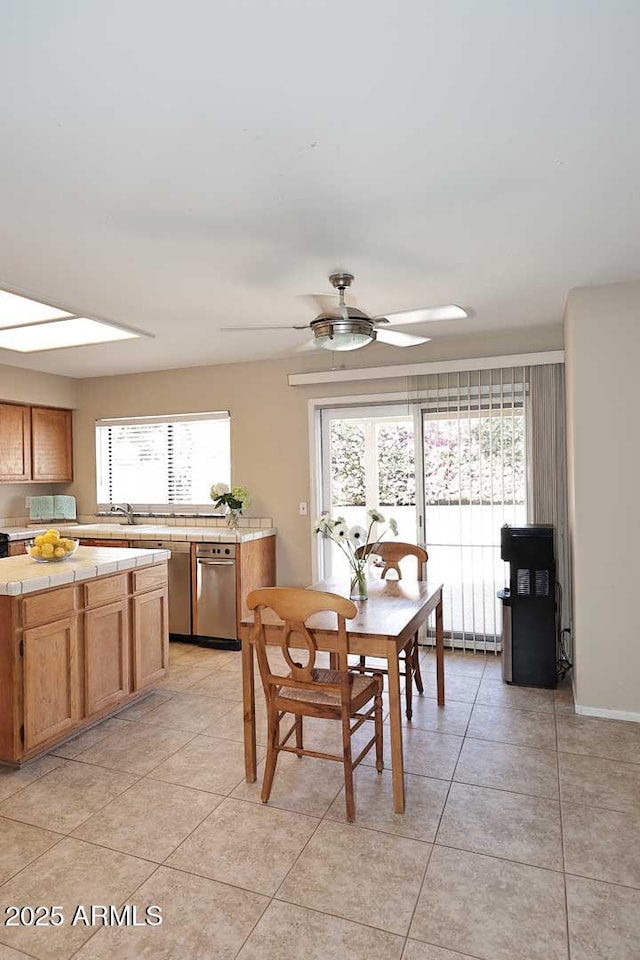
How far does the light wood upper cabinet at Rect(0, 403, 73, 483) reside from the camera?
5.52 metres

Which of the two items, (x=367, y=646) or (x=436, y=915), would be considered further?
(x=367, y=646)

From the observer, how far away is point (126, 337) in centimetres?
442

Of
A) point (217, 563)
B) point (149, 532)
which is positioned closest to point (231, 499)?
point (217, 563)

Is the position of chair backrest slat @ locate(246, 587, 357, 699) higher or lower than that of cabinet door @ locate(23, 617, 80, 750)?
higher

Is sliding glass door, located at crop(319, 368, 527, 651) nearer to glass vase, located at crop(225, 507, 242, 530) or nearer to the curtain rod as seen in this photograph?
the curtain rod

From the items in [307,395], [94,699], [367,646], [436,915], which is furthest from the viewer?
[307,395]

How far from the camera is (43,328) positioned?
13.6 ft

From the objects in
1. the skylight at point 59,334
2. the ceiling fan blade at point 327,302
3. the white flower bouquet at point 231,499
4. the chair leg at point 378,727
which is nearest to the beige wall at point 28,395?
the skylight at point 59,334

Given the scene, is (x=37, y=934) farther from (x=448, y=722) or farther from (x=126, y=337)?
(x=126, y=337)

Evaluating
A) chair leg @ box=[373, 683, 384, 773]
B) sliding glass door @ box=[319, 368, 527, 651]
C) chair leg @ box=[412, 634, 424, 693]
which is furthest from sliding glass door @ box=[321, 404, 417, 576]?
chair leg @ box=[373, 683, 384, 773]

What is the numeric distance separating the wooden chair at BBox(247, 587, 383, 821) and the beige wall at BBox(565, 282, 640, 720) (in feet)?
4.93

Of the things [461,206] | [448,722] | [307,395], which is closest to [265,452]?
[307,395]

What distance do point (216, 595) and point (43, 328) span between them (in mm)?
2390

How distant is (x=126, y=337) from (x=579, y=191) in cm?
326
